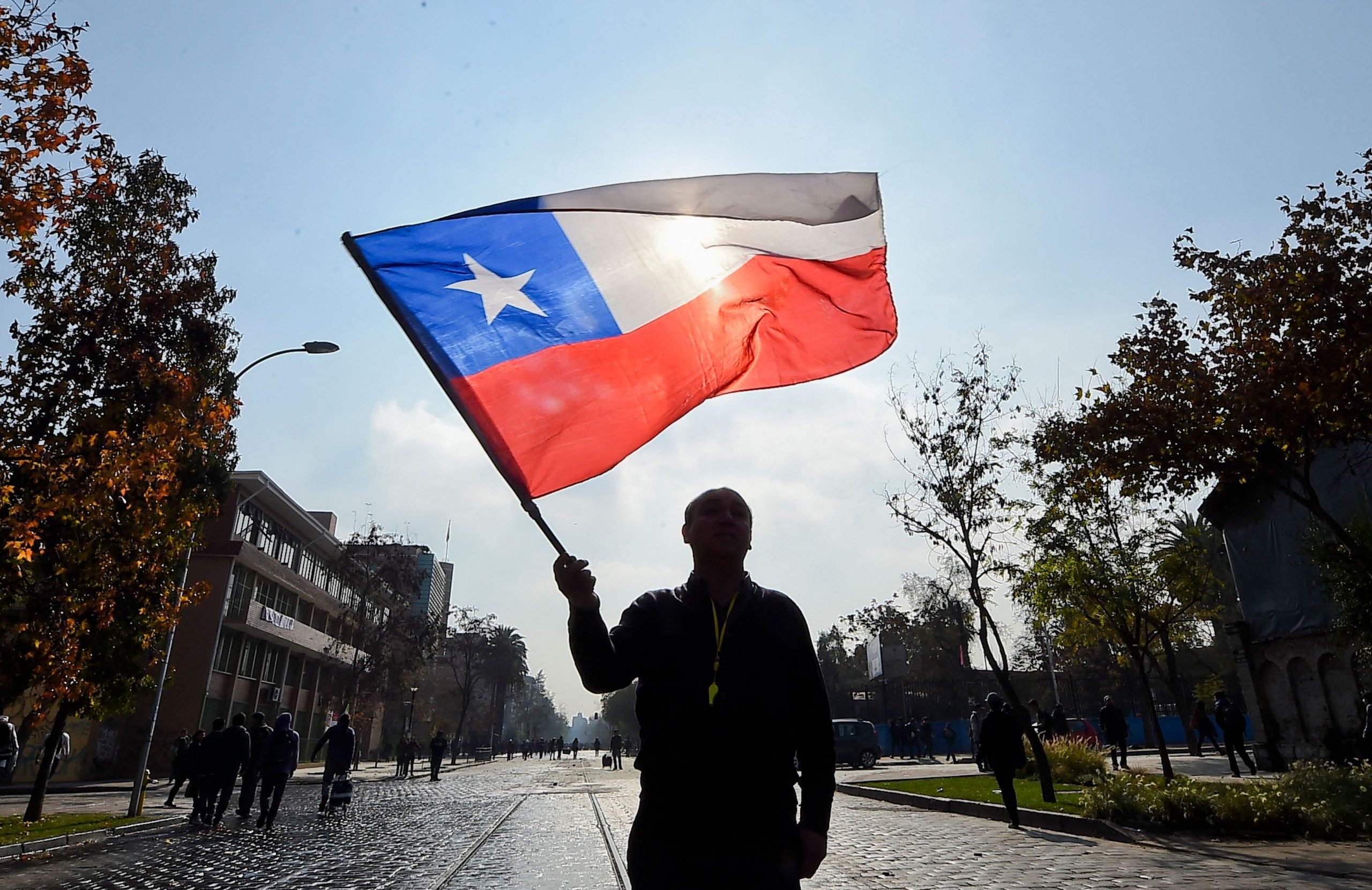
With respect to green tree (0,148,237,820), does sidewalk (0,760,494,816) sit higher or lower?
lower

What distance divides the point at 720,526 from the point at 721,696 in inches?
23.1

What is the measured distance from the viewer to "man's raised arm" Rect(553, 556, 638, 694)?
2566 millimetres

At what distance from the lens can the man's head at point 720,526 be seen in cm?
283

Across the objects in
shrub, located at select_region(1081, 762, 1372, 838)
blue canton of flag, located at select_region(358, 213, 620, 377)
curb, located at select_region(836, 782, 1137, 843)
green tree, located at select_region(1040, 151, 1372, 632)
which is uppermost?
green tree, located at select_region(1040, 151, 1372, 632)

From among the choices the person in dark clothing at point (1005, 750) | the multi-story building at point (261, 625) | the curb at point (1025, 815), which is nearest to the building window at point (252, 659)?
the multi-story building at point (261, 625)

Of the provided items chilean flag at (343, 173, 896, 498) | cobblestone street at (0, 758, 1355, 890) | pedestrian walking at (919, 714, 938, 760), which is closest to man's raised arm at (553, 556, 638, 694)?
chilean flag at (343, 173, 896, 498)

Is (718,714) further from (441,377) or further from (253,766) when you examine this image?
(253,766)

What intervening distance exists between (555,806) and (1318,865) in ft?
45.4

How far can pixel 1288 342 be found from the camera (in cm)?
1133

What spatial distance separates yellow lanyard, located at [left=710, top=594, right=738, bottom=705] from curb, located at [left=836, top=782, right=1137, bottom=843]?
1079 centimetres

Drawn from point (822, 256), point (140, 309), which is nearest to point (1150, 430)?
point (822, 256)

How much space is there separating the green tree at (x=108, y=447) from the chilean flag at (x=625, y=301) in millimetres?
8740

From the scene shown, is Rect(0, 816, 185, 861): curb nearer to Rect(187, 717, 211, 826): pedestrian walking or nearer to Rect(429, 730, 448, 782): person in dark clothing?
Rect(187, 717, 211, 826): pedestrian walking

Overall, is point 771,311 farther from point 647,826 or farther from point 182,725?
point 182,725
